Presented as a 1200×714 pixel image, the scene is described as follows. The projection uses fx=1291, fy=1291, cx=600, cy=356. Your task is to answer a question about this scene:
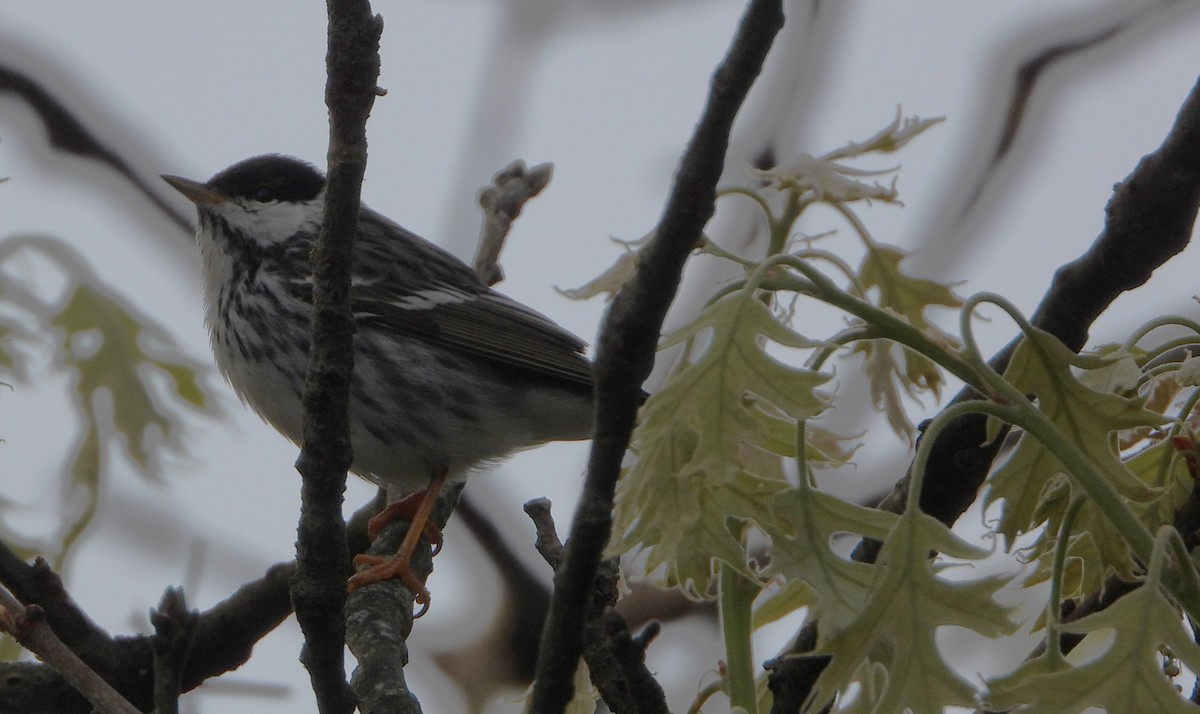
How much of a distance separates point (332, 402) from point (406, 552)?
1930 millimetres

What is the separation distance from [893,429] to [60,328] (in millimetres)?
2357

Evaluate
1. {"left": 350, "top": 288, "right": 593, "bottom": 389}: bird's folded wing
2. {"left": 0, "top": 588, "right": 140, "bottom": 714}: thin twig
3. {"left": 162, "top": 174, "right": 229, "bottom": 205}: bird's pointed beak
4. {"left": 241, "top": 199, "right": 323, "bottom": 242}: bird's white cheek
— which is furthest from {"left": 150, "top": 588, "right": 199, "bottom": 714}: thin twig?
{"left": 162, "top": 174, "right": 229, "bottom": 205}: bird's pointed beak

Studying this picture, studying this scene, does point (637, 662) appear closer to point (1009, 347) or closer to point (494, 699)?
point (1009, 347)

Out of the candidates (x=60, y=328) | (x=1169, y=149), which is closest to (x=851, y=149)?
(x=1169, y=149)

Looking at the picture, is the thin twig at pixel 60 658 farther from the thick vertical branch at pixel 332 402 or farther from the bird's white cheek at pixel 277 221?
the bird's white cheek at pixel 277 221

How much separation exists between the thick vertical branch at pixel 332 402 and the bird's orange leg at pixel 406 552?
1390 millimetres

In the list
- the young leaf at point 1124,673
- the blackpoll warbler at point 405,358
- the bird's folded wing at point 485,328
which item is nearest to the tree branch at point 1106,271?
the young leaf at point 1124,673

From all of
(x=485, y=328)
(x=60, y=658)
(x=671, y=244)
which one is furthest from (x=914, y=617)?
(x=485, y=328)

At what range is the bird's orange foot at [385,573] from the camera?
3953mm

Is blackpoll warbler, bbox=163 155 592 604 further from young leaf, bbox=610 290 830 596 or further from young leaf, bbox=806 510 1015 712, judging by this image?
young leaf, bbox=806 510 1015 712

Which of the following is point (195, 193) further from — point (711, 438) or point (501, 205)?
point (711, 438)

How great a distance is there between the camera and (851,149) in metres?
2.06

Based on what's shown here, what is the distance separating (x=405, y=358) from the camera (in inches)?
191

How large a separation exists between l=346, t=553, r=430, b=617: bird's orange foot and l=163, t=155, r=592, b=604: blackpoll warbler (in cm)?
22
